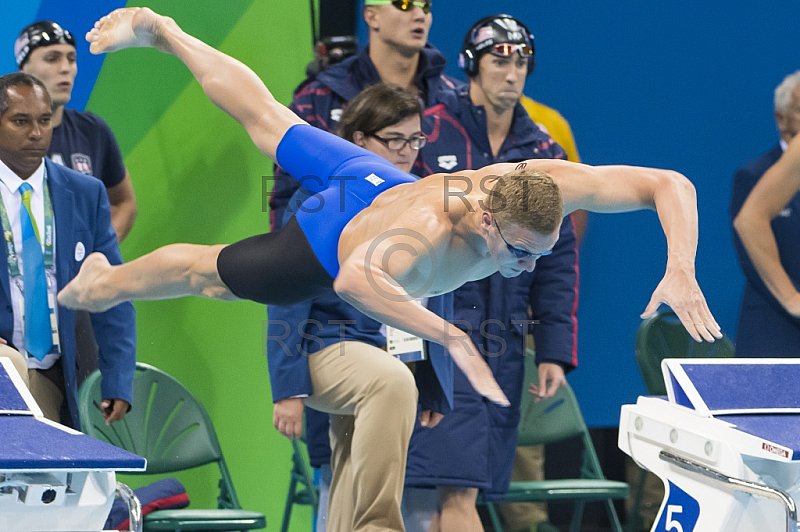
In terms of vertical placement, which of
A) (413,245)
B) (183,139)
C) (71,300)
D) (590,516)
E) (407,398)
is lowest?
(590,516)

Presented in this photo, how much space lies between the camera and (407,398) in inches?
135

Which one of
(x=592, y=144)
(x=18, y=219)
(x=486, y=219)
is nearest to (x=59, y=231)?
(x=18, y=219)

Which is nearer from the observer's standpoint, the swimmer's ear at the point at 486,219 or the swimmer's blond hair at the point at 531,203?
the swimmer's blond hair at the point at 531,203

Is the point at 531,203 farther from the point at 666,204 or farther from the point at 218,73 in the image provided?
the point at 218,73

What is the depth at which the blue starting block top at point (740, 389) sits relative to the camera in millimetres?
3105

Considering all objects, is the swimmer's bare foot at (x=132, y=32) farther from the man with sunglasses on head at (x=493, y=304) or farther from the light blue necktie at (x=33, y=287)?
the man with sunglasses on head at (x=493, y=304)

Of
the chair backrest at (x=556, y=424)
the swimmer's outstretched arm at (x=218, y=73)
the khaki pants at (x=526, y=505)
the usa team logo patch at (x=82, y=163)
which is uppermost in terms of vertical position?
the swimmer's outstretched arm at (x=218, y=73)

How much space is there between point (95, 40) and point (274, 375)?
1412 mm

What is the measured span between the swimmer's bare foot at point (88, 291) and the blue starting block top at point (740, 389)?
1.80m

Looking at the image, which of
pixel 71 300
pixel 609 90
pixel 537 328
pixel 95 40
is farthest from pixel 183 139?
pixel 609 90

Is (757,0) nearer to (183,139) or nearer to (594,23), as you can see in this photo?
(594,23)

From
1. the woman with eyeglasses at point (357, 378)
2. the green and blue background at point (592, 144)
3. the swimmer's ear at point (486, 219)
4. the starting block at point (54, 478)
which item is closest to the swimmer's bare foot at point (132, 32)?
the woman with eyeglasses at point (357, 378)

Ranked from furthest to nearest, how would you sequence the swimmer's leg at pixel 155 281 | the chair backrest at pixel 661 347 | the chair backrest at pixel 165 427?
1. the chair backrest at pixel 661 347
2. the chair backrest at pixel 165 427
3. the swimmer's leg at pixel 155 281

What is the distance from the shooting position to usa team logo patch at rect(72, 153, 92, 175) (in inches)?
169
